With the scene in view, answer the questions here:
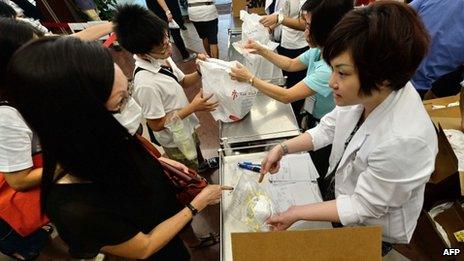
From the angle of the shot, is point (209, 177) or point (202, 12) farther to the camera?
point (202, 12)

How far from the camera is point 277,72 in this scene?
77.7 inches

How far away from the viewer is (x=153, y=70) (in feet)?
4.64

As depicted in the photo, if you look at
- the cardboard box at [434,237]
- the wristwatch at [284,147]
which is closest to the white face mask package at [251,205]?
the wristwatch at [284,147]

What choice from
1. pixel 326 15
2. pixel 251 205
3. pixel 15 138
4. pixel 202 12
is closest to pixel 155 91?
pixel 15 138

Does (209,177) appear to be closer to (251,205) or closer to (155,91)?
(155,91)

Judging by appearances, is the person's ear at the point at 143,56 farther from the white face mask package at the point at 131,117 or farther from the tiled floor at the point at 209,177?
the tiled floor at the point at 209,177

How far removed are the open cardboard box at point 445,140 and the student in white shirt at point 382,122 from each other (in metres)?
0.74

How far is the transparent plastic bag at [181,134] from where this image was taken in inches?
59.8

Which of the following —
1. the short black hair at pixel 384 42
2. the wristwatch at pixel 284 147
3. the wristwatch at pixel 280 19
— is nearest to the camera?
the short black hair at pixel 384 42

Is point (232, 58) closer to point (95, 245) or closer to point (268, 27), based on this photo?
point (268, 27)

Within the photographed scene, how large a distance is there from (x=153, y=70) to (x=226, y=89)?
38 cm

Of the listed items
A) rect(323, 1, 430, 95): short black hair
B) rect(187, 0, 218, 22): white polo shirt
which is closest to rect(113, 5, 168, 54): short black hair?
rect(323, 1, 430, 95): short black hair

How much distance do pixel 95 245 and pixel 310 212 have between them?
653 mm

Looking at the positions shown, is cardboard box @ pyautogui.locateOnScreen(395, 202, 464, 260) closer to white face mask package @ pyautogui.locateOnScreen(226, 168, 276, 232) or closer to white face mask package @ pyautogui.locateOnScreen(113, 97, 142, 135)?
white face mask package @ pyautogui.locateOnScreen(226, 168, 276, 232)
